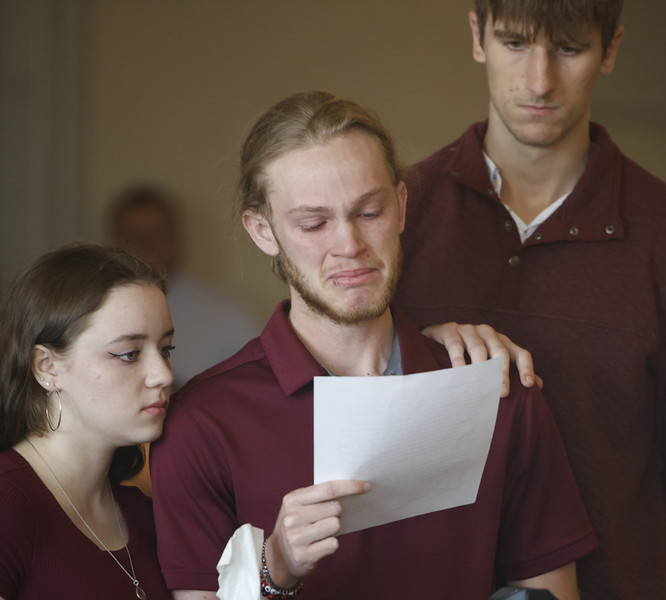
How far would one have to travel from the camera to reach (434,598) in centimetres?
156

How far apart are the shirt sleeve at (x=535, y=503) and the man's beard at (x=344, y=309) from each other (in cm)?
29

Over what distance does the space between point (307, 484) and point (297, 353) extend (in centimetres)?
23

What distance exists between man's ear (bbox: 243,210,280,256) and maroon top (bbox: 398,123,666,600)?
52cm

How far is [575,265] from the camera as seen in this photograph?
2.03 meters

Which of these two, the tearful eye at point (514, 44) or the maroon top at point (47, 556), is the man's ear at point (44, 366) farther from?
the tearful eye at point (514, 44)

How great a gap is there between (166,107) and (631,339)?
2233 mm

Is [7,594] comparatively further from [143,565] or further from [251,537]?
[251,537]

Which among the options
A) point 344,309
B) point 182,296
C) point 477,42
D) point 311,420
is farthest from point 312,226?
point 182,296

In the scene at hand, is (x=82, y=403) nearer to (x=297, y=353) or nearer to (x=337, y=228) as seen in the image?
(x=297, y=353)

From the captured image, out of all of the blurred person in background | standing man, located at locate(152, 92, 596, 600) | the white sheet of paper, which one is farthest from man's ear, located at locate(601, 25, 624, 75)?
the blurred person in background

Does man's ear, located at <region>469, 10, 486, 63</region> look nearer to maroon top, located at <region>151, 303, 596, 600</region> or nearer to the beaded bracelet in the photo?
maroon top, located at <region>151, 303, 596, 600</region>

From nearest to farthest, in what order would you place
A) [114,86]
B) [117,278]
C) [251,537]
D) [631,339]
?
[251,537] < [117,278] < [631,339] < [114,86]

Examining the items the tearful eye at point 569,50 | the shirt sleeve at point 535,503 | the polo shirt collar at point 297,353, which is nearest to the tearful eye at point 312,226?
the polo shirt collar at point 297,353

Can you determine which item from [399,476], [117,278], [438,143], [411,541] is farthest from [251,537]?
[438,143]
